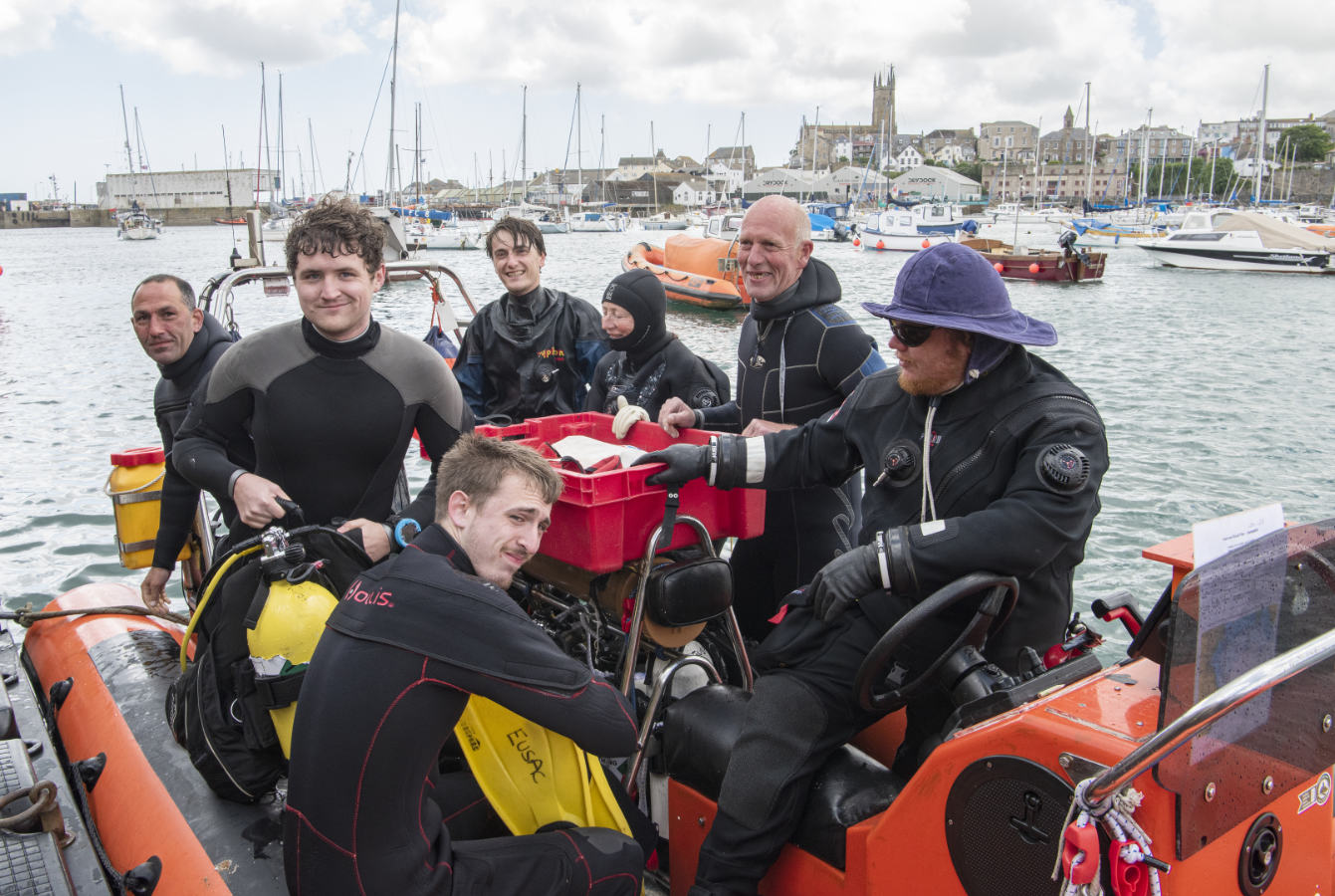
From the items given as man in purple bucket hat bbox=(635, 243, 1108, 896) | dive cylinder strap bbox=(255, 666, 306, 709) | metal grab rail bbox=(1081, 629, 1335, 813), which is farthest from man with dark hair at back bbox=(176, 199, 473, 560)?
metal grab rail bbox=(1081, 629, 1335, 813)

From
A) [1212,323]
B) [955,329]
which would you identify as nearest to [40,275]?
[1212,323]

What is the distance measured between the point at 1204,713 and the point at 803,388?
7.72ft

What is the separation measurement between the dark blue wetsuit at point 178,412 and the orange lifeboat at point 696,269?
58.2 feet

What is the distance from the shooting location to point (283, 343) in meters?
2.78

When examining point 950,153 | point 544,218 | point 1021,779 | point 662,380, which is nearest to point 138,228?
point 544,218

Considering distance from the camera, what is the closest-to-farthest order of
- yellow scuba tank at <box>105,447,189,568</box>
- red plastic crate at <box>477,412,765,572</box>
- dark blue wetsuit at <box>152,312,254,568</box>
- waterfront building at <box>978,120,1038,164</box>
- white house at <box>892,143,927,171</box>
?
1. red plastic crate at <box>477,412,765,572</box>
2. dark blue wetsuit at <box>152,312,254,568</box>
3. yellow scuba tank at <box>105,447,189,568</box>
4. white house at <box>892,143,927,171</box>
5. waterfront building at <box>978,120,1038,164</box>

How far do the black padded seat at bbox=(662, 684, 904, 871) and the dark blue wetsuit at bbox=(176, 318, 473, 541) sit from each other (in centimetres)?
101

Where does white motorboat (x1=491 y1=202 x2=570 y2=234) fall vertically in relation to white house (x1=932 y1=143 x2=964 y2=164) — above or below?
below

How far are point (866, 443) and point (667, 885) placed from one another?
1.39 metres

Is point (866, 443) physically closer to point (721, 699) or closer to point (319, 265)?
point (721, 699)

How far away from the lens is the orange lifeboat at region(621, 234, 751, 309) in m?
24.3

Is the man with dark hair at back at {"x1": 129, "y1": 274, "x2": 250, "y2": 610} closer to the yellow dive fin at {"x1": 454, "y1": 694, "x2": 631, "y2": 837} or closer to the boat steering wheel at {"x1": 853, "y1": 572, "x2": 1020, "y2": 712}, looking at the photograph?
the yellow dive fin at {"x1": 454, "y1": 694, "x2": 631, "y2": 837}

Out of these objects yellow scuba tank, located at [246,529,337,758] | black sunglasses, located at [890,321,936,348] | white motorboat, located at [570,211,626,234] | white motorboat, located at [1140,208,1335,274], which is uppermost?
white motorboat, located at [570,211,626,234]

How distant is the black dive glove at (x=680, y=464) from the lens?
8.42 ft
